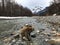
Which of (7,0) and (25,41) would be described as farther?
(7,0)

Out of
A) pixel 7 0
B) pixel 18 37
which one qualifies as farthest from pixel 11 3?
pixel 18 37

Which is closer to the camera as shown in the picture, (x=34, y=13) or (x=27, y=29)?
(x=27, y=29)

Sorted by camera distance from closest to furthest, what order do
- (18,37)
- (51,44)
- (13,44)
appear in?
(51,44) < (13,44) < (18,37)

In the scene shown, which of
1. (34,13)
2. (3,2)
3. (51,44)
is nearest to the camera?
(51,44)

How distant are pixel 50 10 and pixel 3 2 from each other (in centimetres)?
1600

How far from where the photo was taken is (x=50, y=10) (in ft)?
199

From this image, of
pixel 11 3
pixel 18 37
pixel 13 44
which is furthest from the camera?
pixel 11 3

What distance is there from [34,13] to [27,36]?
223 feet

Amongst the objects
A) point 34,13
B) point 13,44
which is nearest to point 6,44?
point 13,44

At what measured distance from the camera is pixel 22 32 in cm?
704

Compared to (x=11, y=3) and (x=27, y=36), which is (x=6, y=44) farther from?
(x=11, y=3)

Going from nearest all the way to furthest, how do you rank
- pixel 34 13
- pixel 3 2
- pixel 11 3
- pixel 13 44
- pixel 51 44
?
pixel 51 44 < pixel 13 44 < pixel 3 2 < pixel 11 3 < pixel 34 13

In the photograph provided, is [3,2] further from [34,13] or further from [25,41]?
[25,41]

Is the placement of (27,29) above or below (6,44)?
above
